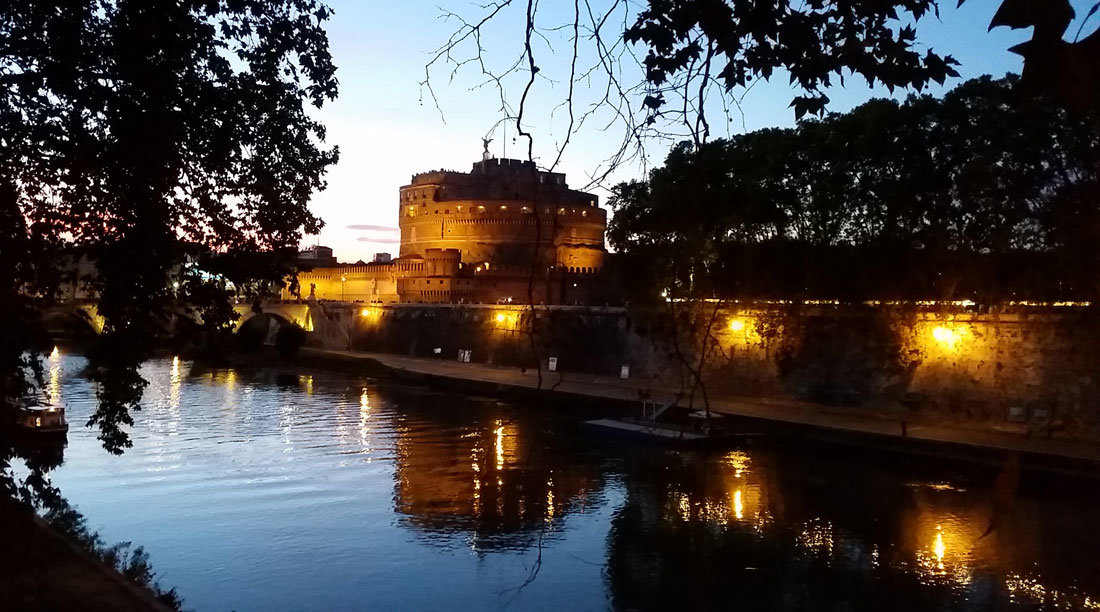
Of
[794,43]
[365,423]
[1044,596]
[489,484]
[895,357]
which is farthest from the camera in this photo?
[365,423]

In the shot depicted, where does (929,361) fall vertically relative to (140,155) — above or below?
below

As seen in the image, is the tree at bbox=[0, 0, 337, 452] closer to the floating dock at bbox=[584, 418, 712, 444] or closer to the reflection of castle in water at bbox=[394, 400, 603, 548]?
the reflection of castle in water at bbox=[394, 400, 603, 548]

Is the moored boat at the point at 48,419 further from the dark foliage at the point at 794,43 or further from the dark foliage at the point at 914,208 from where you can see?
the dark foliage at the point at 794,43

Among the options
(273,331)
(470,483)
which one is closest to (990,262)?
(470,483)

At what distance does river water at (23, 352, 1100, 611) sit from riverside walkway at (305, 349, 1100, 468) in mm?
495

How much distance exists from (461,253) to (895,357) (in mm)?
27167

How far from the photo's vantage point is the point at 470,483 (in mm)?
11531

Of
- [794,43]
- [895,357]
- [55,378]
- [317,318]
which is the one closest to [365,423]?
[895,357]

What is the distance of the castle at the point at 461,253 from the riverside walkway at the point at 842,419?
1127 cm

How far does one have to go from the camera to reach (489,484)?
37.6 feet

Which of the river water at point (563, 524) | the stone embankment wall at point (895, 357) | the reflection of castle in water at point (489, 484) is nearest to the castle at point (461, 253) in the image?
the stone embankment wall at point (895, 357)

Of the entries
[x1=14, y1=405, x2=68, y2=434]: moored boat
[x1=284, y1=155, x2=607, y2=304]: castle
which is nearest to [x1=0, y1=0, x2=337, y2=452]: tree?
[x1=14, y1=405, x2=68, y2=434]: moored boat

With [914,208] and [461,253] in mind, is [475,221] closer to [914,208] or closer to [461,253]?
[461,253]

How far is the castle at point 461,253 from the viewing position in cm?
3500
